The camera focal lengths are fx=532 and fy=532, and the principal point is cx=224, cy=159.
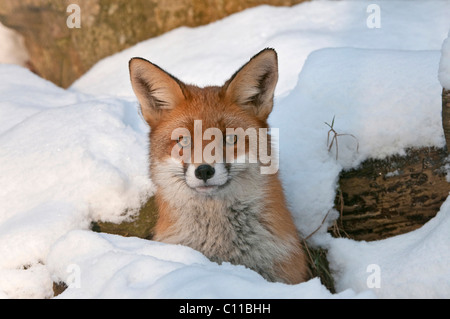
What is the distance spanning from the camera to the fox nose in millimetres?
3035

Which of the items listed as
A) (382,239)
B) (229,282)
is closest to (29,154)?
(229,282)

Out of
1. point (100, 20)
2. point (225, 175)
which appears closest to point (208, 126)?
point (225, 175)

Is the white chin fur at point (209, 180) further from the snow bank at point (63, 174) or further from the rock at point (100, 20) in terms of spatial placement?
the rock at point (100, 20)

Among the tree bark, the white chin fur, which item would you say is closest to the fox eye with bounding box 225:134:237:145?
the white chin fur

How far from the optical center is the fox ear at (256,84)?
10.9 feet

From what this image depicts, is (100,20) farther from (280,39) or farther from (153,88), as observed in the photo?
(153,88)

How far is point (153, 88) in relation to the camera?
11.5 feet

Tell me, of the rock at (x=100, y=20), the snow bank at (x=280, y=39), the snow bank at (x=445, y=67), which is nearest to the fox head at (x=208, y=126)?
the snow bank at (x=445, y=67)

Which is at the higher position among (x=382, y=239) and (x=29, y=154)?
(x=29, y=154)

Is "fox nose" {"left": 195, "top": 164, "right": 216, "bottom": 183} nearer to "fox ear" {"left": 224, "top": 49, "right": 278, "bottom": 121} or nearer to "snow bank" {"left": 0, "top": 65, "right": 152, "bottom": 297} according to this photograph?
"fox ear" {"left": 224, "top": 49, "right": 278, "bottom": 121}

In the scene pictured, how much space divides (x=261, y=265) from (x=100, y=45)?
163 inches

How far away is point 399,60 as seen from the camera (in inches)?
167

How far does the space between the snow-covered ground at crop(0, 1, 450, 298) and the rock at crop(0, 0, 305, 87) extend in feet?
2.92

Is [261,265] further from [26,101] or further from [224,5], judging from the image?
[224,5]
